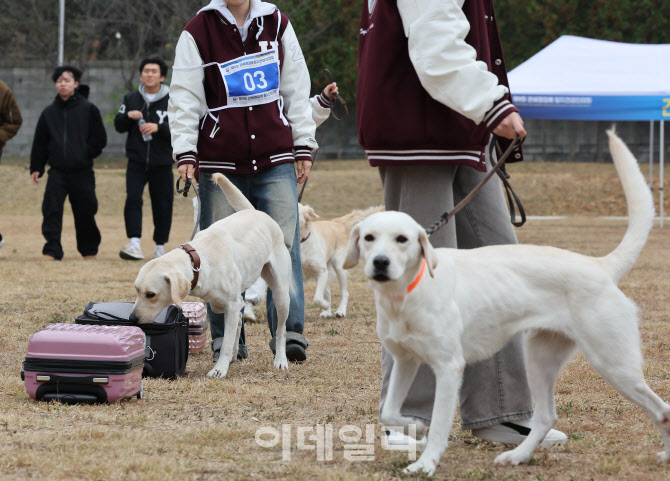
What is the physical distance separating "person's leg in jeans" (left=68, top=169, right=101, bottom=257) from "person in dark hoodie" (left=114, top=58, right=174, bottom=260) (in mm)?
585

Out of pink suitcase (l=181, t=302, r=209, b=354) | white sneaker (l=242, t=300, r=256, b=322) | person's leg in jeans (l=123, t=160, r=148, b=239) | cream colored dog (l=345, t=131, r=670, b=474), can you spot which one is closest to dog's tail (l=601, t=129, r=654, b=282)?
cream colored dog (l=345, t=131, r=670, b=474)

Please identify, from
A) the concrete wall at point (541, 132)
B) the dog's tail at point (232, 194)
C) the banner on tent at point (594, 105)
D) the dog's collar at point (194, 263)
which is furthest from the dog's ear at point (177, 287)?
the concrete wall at point (541, 132)

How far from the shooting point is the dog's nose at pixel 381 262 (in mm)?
2711

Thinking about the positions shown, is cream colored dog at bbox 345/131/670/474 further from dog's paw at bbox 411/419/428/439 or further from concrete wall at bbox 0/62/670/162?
concrete wall at bbox 0/62/670/162

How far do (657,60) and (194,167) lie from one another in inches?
509

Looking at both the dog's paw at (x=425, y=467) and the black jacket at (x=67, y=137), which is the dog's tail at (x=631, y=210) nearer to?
the dog's paw at (x=425, y=467)

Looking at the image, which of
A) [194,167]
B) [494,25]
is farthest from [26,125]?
[494,25]

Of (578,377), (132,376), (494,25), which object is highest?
(494,25)

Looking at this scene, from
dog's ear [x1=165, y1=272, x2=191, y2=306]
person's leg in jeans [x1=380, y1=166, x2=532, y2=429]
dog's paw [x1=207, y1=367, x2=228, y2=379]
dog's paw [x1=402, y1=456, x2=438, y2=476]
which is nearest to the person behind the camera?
dog's paw [x1=402, y1=456, x2=438, y2=476]

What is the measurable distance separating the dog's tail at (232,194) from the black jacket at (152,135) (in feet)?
18.0

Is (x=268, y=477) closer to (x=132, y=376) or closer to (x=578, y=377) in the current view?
(x=132, y=376)

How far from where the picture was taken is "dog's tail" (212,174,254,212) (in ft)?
16.4

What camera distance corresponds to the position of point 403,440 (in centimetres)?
312

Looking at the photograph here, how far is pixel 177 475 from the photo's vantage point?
2.86m
